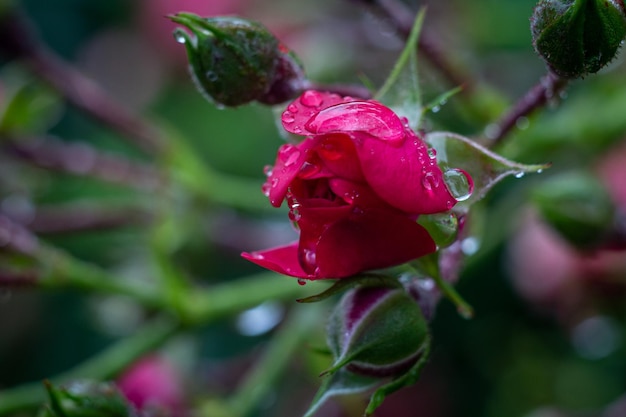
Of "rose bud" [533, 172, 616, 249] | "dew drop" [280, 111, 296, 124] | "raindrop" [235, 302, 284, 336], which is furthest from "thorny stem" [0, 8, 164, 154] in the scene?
"dew drop" [280, 111, 296, 124]

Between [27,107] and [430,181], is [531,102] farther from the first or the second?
[27,107]

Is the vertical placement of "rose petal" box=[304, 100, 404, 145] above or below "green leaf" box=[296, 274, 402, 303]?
above

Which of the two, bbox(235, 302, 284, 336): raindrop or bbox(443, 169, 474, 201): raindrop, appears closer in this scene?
bbox(443, 169, 474, 201): raindrop

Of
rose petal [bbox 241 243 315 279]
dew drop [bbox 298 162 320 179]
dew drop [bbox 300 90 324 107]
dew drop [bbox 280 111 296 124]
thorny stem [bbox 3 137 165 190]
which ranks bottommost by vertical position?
thorny stem [bbox 3 137 165 190]

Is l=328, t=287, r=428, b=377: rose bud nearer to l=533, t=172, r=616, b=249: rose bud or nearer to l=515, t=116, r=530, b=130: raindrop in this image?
l=515, t=116, r=530, b=130: raindrop

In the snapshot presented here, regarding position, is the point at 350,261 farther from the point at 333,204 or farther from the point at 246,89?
the point at 246,89

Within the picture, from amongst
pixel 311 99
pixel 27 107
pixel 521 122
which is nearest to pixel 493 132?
pixel 521 122

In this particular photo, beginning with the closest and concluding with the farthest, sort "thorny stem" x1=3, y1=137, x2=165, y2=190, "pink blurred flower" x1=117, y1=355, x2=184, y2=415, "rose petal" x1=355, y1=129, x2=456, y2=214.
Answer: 1. "rose petal" x1=355, y1=129, x2=456, y2=214
2. "pink blurred flower" x1=117, y1=355, x2=184, y2=415
3. "thorny stem" x1=3, y1=137, x2=165, y2=190
